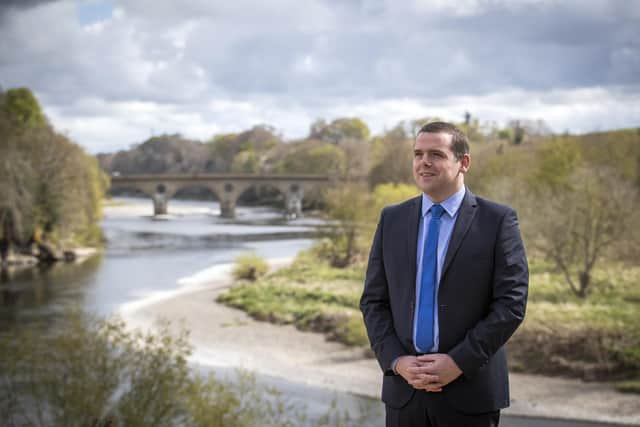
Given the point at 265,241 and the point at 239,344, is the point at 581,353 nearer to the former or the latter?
the point at 239,344

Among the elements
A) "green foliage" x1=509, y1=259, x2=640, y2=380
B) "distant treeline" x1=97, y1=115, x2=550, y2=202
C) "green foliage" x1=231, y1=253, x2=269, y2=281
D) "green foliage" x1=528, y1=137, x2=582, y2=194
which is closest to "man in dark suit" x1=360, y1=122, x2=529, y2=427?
"green foliage" x1=509, y1=259, x2=640, y2=380

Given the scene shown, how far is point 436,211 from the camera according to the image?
3.16 m

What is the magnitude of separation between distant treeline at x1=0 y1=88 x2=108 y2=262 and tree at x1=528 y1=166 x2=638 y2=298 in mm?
24069

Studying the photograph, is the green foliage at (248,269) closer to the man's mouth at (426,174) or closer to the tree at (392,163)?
the tree at (392,163)

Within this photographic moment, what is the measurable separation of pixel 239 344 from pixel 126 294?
27.2ft

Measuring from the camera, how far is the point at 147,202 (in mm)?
88812

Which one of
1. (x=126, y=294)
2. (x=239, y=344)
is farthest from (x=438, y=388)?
(x=126, y=294)

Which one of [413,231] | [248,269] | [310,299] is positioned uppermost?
[413,231]

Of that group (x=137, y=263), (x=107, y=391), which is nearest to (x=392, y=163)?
(x=137, y=263)

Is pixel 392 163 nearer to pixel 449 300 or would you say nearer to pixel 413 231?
pixel 413 231

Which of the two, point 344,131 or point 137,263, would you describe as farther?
point 344,131

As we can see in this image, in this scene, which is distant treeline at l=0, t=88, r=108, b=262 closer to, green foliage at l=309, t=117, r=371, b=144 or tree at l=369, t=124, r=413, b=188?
tree at l=369, t=124, r=413, b=188

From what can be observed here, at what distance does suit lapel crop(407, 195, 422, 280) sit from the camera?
10.3ft

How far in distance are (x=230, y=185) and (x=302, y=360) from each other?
169 ft
